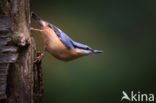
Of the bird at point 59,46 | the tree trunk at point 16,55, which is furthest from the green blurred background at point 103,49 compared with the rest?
the tree trunk at point 16,55

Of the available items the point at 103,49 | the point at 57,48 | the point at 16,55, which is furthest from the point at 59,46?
the point at 103,49

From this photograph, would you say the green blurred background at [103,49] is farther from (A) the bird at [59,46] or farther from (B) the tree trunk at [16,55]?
(B) the tree trunk at [16,55]

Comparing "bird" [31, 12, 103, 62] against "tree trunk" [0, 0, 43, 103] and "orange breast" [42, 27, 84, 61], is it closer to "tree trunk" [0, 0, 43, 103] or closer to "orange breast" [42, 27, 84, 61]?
"orange breast" [42, 27, 84, 61]

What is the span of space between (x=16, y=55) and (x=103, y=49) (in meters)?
1.67

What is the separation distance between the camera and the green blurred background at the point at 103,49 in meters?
3.09

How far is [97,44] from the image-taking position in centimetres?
321

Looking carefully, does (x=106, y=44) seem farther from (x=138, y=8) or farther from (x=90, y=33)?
(x=138, y=8)

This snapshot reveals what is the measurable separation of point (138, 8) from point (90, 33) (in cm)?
61

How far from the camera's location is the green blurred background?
10.1 ft


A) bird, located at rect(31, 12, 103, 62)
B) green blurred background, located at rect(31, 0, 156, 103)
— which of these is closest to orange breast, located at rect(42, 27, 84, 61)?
bird, located at rect(31, 12, 103, 62)

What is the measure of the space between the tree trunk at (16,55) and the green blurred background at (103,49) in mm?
1282

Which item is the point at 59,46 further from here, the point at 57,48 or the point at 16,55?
the point at 16,55

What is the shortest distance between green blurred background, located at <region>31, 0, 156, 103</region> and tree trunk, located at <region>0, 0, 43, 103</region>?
50.5 inches

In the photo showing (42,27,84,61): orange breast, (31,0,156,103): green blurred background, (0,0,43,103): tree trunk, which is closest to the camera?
(0,0,43,103): tree trunk
